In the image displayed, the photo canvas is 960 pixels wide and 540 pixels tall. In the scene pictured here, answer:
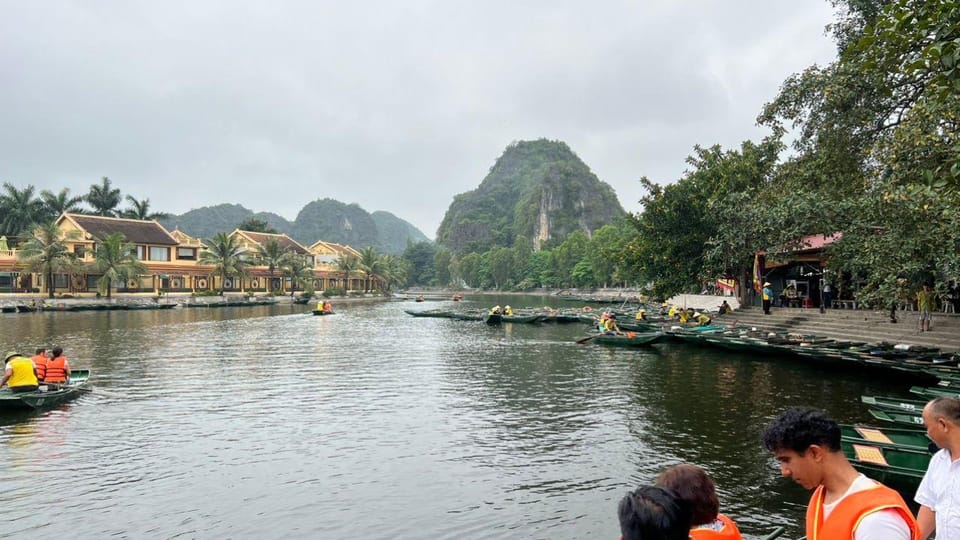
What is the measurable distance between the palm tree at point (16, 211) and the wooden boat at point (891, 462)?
236ft

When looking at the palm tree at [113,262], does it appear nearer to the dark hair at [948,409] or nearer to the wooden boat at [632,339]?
the wooden boat at [632,339]

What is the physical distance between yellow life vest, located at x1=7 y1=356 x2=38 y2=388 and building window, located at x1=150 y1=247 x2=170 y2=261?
168 ft

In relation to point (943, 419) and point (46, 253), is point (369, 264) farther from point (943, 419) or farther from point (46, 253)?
point (943, 419)

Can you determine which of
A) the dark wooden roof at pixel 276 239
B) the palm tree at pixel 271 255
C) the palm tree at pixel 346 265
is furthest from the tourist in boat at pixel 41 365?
the palm tree at pixel 346 265

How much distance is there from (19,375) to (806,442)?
47.1ft

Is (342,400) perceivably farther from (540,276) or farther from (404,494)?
(540,276)

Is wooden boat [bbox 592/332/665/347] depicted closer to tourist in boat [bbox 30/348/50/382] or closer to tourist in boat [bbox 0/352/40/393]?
tourist in boat [bbox 30/348/50/382]

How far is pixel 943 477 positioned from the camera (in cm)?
329

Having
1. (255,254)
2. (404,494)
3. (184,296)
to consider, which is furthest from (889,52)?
(255,254)

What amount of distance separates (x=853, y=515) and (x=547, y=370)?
1622 cm

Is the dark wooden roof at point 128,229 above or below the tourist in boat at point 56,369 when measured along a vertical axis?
above

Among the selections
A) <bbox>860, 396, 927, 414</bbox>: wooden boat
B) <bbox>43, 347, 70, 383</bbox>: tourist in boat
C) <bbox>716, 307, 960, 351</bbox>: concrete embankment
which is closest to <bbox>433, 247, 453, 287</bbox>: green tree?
<bbox>716, 307, 960, 351</bbox>: concrete embankment

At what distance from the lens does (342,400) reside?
14.0m

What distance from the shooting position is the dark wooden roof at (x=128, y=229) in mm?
53500
